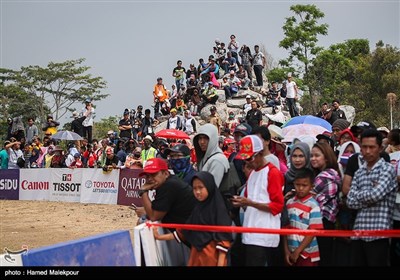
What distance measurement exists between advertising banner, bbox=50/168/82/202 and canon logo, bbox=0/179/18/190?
5.80 ft

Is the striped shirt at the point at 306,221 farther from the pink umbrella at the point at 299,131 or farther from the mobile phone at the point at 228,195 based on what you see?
the pink umbrella at the point at 299,131

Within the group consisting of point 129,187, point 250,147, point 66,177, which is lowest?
point 129,187

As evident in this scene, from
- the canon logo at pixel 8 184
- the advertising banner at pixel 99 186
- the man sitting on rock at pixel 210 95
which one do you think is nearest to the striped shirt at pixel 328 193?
the advertising banner at pixel 99 186

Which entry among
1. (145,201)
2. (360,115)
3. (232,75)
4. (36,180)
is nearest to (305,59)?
(360,115)

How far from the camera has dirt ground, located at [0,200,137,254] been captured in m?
13.6

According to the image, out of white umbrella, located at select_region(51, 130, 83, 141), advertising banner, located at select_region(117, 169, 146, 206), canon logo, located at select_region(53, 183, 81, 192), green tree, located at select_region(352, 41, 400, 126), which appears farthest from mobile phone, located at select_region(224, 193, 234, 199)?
green tree, located at select_region(352, 41, 400, 126)

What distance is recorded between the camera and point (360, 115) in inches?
1574

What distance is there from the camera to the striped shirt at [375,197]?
5781mm

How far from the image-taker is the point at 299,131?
10.8 meters

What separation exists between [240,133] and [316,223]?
126 inches

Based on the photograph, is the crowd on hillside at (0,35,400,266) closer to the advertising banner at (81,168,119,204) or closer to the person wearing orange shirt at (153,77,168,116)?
the advertising banner at (81,168,119,204)

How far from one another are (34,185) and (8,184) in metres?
1.21

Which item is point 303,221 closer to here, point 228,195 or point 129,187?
point 228,195

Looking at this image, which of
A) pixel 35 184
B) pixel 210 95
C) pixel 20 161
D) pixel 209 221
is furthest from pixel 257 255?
pixel 210 95
